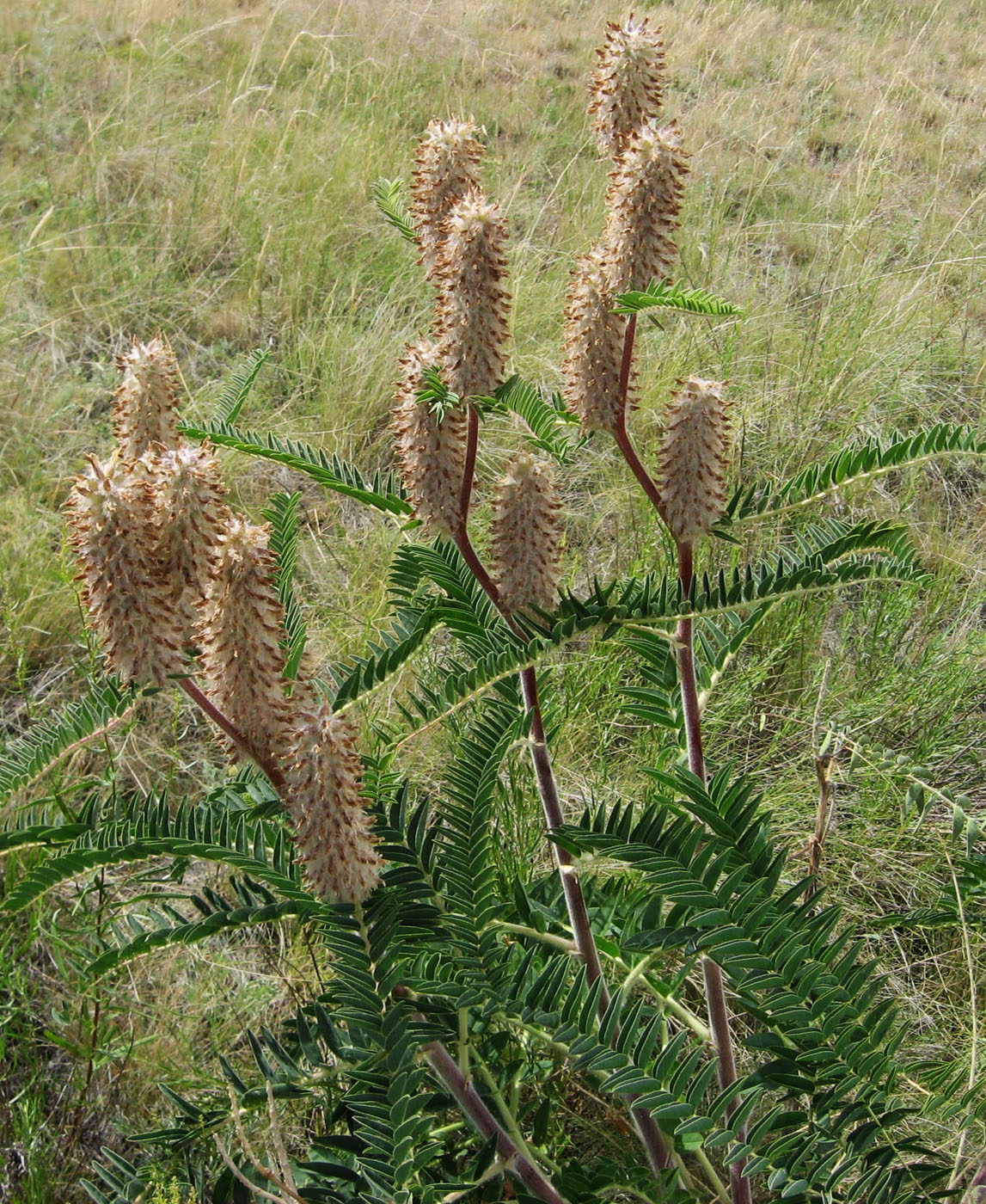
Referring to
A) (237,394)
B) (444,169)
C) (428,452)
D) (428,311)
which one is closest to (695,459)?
(428,452)

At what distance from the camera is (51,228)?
4457 mm

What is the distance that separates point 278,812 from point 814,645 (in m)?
1.88

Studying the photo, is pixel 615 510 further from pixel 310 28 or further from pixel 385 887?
pixel 310 28

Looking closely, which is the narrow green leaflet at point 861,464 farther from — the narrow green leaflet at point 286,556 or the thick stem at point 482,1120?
the thick stem at point 482,1120

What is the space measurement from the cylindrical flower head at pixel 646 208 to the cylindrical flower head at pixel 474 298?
0.40ft

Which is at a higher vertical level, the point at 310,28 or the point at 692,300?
the point at 692,300

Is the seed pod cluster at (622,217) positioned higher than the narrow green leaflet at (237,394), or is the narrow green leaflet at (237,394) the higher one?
the seed pod cluster at (622,217)

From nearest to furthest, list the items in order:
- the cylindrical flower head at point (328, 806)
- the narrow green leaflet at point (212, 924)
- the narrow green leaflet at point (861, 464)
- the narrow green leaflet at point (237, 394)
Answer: the cylindrical flower head at point (328, 806) → the narrow green leaflet at point (212, 924) → the narrow green leaflet at point (861, 464) → the narrow green leaflet at point (237, 394)

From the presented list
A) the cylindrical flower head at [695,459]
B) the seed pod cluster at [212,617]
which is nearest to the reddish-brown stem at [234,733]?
the seed pod cluster at [212,617]

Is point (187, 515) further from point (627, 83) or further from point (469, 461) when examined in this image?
point (627, 83)

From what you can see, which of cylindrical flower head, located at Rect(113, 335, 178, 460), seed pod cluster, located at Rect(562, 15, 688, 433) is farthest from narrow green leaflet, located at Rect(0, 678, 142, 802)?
seed pod cluster, located at Rect(562, 15, 688, 433)

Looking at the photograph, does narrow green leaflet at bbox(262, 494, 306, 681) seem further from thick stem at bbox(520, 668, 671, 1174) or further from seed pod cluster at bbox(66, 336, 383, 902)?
thick stem at bbox(520, 668, 671, 1174)

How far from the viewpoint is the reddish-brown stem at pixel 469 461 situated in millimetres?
1084

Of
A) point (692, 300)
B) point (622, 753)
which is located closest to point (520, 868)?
point (622, 753)
